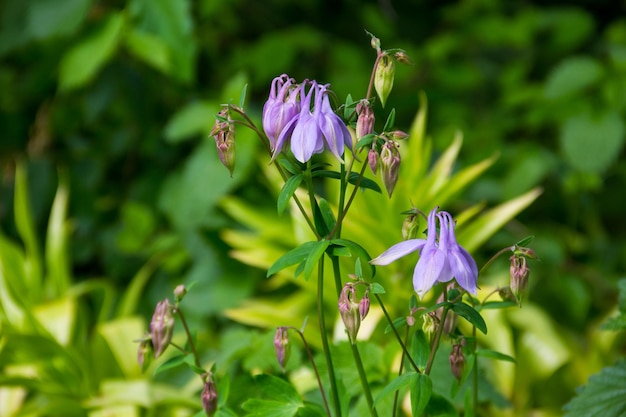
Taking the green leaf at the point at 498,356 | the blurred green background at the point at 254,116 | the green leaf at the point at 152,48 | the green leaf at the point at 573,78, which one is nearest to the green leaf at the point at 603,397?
the green leaf at the point at 498,356

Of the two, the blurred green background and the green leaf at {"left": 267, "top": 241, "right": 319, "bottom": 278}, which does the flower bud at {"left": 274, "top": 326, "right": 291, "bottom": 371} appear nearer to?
the green leaf at {"left": 267, "top": 241, "right": 319, "bottom": 278}

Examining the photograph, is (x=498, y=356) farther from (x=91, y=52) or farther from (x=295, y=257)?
(x=91, y=52)

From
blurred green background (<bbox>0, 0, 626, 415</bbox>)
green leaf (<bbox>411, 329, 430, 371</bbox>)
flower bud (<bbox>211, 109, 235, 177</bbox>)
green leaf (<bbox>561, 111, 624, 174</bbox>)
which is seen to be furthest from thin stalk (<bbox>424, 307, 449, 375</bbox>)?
green leaf (<bbox>561, 111, 624, 174</bbox>)

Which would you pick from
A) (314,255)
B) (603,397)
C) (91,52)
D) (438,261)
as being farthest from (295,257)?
(91,52)

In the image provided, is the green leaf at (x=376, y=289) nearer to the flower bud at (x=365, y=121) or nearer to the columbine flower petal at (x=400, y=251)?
the columbine flower petal at (x=400, y=251)

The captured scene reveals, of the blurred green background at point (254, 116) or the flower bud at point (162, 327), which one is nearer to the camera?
the flower bud at point (162, 327)

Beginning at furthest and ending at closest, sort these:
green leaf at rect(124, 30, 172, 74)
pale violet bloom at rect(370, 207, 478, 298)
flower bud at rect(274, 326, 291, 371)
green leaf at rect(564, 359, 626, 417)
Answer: green leaf at rect(124, 30, 172, 74), green leaf at rect(564, 359, 626, 417), flower bud at rect(274, 326, 291, 371), pale violet bloom at rect(370, 207, 478, 298)
